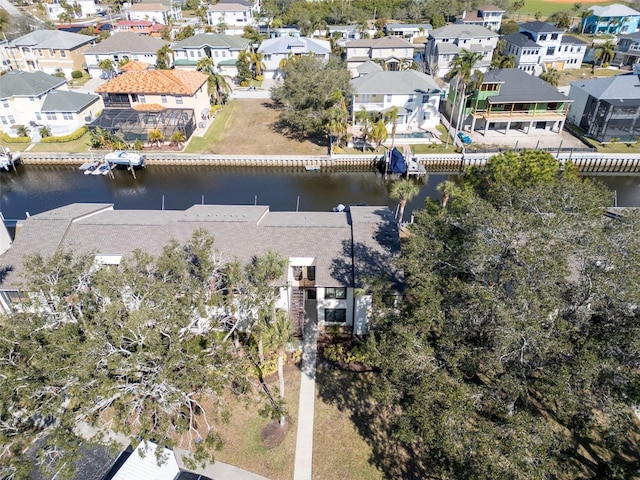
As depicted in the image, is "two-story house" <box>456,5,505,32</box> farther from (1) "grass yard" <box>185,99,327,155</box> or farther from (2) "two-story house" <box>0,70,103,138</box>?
(2) "two-story house" <box>0,70,103,138</box>

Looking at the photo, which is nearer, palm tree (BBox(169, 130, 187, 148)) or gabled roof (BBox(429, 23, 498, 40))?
palm tree (BBox(169, 130, 187, 148))

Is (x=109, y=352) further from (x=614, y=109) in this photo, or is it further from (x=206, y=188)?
(x=614, y=109)

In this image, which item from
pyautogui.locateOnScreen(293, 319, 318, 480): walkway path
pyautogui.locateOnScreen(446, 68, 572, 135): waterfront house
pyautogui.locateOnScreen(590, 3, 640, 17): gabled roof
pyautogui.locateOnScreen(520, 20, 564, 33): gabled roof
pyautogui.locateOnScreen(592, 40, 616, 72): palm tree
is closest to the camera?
pyautogui.locateOnScreen(293, 319, 318, 480): walkway path

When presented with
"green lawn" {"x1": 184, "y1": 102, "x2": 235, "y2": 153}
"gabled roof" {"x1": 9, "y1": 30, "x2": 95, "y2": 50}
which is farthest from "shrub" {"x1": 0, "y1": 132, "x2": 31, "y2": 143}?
"gabled roof" {"x1": 9, "y1": 30, "x2": 95, "y2": 50}

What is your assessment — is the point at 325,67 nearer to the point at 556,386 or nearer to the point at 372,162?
the point at 372,162

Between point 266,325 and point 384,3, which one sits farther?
point 384,3

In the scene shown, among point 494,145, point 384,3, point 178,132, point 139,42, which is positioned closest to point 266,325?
point 178,132
